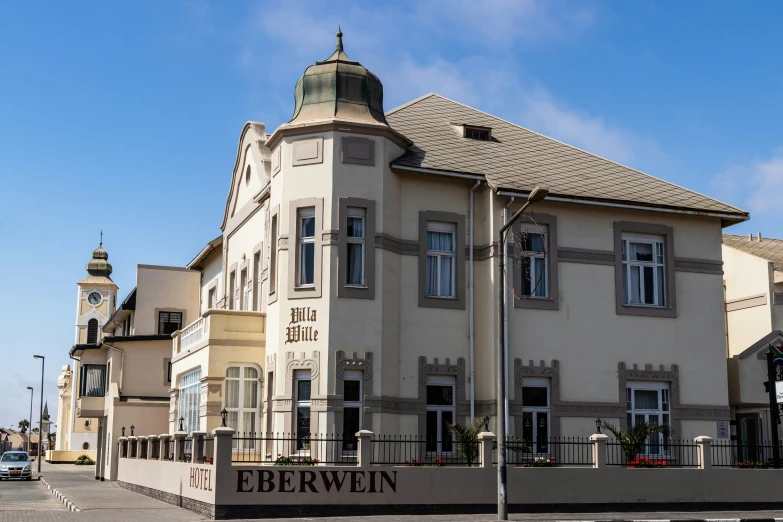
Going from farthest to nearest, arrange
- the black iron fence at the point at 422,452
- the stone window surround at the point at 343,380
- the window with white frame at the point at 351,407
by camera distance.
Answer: the window with white frame at the point at 351,407
the stone window surround at the point at 343,380
the black iron fence at the point at 422,452

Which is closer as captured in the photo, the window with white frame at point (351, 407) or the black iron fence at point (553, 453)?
the window with white frame at point (351, 407)

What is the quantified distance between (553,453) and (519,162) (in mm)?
7955

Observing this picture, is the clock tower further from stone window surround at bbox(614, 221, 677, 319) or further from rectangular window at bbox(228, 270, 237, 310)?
stone window surround at bbox(614, 221, 677, 319)

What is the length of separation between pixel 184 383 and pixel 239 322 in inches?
208

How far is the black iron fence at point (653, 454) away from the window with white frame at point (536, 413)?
1.64 meters

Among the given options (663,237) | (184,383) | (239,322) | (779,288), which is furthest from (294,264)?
(779,288)

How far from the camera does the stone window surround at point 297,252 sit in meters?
23.2

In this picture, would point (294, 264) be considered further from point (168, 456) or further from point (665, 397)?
point (665, 397)

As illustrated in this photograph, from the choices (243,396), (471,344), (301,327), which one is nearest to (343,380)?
(301,327)

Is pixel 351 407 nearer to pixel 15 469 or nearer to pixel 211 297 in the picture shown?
pixel 211 297

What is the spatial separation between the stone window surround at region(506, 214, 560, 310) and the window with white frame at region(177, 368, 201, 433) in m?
9.20

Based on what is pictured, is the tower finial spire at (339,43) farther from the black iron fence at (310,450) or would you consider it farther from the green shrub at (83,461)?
the green shrub at (83,461)

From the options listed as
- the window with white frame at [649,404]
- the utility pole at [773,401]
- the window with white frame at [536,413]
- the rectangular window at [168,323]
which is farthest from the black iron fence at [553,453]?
the rectangular window at [168,323]

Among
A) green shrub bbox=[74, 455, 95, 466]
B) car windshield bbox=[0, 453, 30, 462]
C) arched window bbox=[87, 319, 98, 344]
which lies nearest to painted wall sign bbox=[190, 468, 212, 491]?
car windshield bbox=[0, 453, 30, 462]
